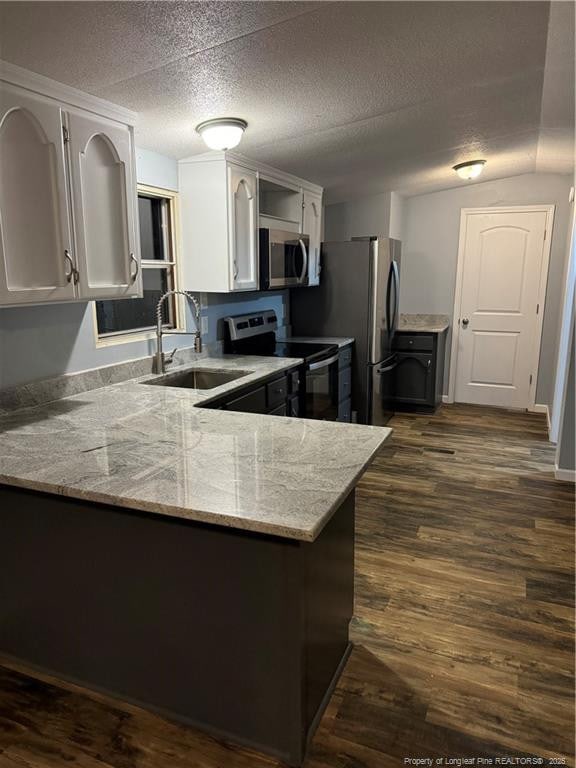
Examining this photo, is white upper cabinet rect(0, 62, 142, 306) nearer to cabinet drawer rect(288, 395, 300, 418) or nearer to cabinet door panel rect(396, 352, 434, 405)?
cabinet drawer rect(288, 395, 300, 418)

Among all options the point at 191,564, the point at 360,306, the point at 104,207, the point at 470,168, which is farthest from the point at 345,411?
the point at 191,564

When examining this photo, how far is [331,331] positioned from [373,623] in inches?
117

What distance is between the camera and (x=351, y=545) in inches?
77.7

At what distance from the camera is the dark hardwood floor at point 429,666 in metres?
1.63

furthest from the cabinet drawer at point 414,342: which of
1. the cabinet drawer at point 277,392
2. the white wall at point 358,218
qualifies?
the cabinet drawer at point 277,392

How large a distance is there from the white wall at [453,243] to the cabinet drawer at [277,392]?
309 centimetres

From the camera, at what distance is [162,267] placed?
3.26 metres

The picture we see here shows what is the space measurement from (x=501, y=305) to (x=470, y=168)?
5.46ft

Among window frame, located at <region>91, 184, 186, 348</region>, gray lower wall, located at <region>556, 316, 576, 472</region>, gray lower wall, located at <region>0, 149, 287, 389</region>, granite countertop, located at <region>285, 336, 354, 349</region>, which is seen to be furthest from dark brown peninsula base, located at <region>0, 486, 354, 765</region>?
granite countertop, located at <region>285, 336, 354, 349</region>

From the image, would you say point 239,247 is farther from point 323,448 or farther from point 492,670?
point 492,670

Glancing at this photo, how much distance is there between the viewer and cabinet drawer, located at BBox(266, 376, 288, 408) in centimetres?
310

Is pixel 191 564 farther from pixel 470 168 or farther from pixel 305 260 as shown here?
pixel 470 168

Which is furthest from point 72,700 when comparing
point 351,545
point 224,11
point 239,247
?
point 239,247

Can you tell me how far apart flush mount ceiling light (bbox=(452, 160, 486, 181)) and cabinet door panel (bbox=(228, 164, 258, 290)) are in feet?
6.57
